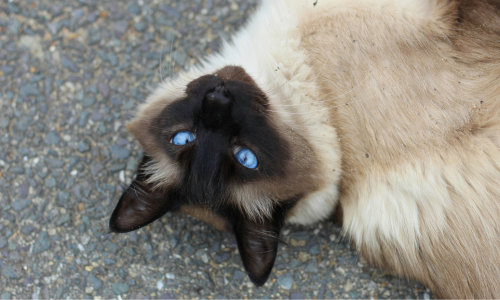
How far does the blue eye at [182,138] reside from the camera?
212 cm

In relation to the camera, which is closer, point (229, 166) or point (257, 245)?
point (229, 166)

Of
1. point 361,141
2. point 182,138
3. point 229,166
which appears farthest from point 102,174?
point 361,141

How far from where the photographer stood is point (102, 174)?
2777 millimetres

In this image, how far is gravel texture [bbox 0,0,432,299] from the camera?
2.66m

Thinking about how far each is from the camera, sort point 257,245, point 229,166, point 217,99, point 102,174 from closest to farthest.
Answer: point 217,99 < point 229,166 < point 257,245 < point 102,174

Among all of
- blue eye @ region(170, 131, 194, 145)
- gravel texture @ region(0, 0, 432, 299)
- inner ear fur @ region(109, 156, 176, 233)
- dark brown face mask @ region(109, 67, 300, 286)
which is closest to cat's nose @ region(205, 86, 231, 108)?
dark brown face mask @ region(109, 67, 300, 286)

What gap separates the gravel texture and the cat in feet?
1.53

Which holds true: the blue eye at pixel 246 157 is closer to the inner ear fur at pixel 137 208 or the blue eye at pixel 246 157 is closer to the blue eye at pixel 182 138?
the blue eye at pixel 182 138

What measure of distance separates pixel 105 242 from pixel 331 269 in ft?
5.20

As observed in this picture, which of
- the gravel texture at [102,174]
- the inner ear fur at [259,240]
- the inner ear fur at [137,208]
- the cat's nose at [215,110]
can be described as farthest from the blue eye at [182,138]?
the gravel texture at [102,174]

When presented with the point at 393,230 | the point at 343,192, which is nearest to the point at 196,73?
the point at 343,192

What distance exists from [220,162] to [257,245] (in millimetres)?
534

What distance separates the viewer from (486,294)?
2023 mm

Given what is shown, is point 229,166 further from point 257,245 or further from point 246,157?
point 257,245
